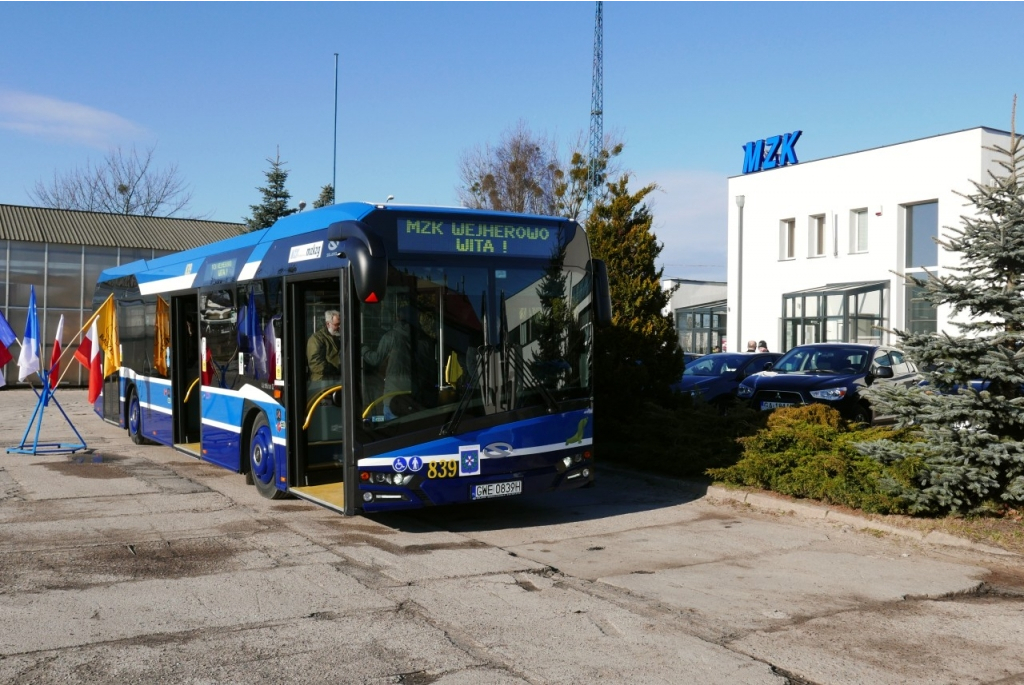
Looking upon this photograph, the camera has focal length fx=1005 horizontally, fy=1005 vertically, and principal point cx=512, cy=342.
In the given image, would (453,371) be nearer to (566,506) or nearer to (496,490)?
(496,490)

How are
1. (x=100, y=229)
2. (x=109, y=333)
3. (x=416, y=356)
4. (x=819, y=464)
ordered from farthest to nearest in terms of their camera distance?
(x=100, y=229), (x=109, y=333), (x=819, y=464), (x=416, y=356)

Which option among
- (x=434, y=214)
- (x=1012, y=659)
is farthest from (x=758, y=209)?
(x=1012, y=659)

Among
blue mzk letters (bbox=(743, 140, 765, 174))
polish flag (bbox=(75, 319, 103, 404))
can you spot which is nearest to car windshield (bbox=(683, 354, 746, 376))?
polish flag (bbox=(75, 319, 103, 404))

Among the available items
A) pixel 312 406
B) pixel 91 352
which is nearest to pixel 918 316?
pixel 91 352

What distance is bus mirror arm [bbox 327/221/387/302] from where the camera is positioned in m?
8.33

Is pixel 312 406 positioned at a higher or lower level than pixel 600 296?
lower

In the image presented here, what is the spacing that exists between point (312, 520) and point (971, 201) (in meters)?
7.08

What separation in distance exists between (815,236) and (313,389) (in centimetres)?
3136

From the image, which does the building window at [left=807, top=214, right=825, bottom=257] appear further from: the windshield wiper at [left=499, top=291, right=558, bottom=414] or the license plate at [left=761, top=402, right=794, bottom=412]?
the windshield wiper at [left=499, top=291, right=558, bottom=414]

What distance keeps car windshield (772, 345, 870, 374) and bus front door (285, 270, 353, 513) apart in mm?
9921

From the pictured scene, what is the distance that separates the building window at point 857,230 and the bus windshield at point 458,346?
96.2ft

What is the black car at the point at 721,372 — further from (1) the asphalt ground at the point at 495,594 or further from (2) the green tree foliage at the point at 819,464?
(1) the asphalt ground at the point at 495,594

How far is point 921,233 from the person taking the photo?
1344 inches

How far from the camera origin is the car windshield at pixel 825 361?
1711 centimetres
